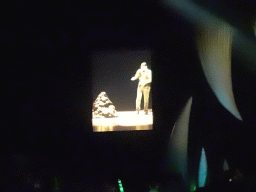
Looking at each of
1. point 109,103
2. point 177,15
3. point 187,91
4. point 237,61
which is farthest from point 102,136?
point 237,61

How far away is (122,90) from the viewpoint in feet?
12.1

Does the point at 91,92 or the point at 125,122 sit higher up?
the point at 91,92

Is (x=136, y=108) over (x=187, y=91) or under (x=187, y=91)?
under

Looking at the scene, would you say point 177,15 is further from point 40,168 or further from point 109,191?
point 40,168

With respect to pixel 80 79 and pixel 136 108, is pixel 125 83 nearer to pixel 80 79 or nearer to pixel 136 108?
pixel 136 108

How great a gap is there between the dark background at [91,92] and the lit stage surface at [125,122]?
4.0 inches

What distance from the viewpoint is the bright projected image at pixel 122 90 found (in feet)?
11.9

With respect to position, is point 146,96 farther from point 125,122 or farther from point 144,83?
point 125,122

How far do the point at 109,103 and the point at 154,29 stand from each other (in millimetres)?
1370

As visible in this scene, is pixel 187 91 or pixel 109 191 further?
pixel 187 91

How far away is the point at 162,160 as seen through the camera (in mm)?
3764

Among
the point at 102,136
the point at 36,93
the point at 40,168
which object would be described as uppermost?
the point at 36,93

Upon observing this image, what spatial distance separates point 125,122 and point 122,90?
20.3 inches

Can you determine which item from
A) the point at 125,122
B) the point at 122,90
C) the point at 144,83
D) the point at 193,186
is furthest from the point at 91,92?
the point at 193,186
